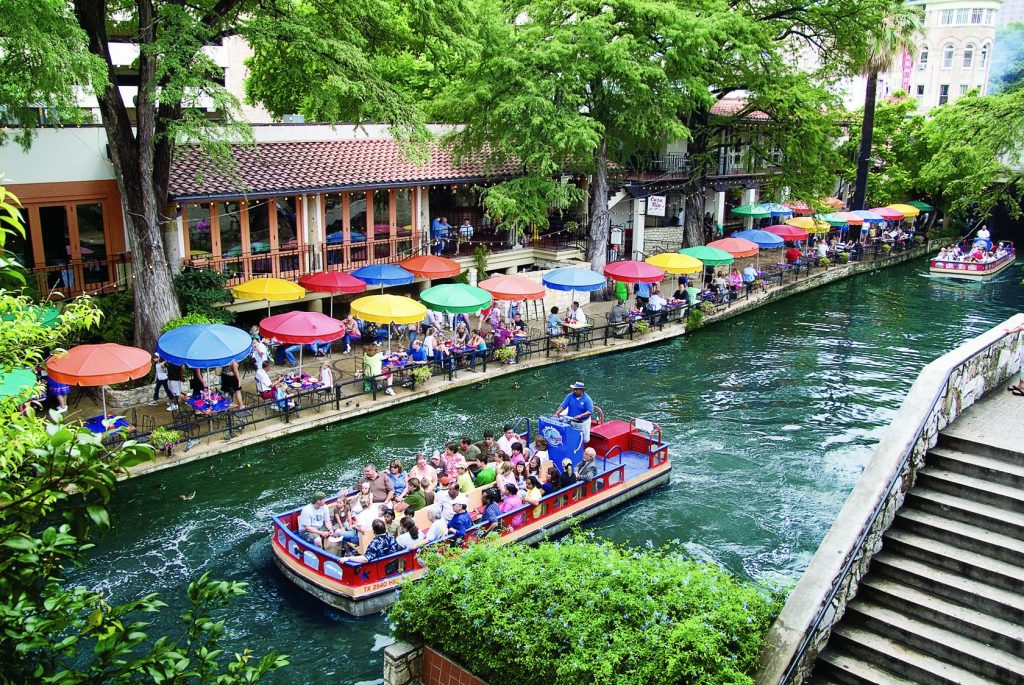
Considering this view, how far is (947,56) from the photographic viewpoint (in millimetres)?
85125

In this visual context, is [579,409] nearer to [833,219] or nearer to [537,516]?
[537,516]

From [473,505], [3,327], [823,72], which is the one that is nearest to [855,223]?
[823,72]

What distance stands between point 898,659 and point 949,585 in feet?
3.38

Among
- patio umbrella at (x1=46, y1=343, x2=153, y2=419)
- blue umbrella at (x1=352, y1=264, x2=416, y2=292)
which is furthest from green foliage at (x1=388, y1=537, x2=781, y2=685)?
blue umbrella at (x1=352, y1=264, x2=416, y2=292)

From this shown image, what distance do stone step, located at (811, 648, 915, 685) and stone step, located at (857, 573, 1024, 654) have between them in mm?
742

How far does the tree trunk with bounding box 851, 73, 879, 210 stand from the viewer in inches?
1919

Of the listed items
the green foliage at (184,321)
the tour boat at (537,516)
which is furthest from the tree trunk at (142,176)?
the tour boat at (537,516)

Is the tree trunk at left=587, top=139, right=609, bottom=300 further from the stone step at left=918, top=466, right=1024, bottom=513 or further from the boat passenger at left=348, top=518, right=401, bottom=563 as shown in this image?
the stone step at left=918, top=466, right=1024, bottom=513

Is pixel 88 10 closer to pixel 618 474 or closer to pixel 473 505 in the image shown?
pixel 473 505

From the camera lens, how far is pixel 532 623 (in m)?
8.82

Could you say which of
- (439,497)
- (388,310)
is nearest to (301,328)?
(388,310)

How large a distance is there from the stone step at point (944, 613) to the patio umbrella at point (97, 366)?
14.4 m

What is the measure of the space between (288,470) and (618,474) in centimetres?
706

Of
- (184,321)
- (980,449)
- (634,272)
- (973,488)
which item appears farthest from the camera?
(634,272)
